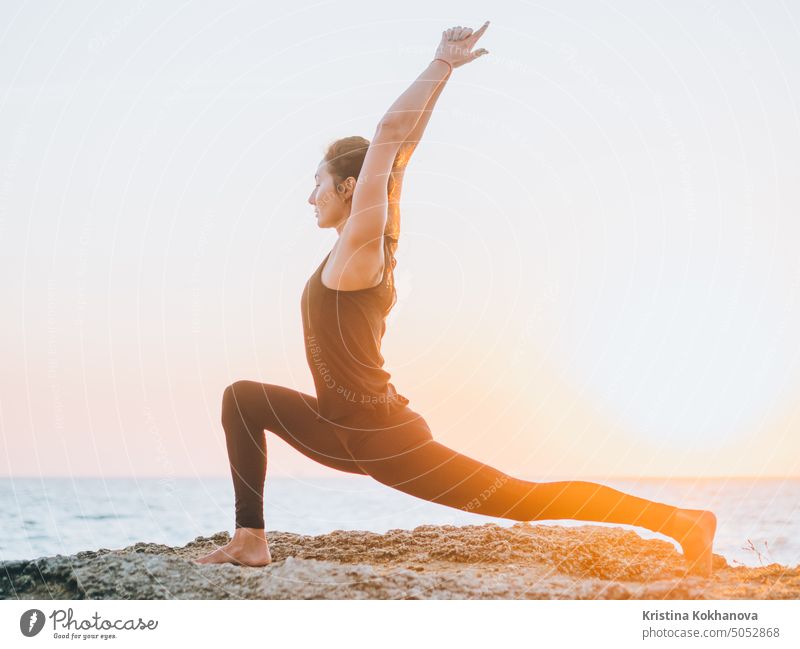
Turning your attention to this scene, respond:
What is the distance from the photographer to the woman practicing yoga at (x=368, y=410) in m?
3.76

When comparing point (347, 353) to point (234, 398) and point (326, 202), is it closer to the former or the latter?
point (234, 398)

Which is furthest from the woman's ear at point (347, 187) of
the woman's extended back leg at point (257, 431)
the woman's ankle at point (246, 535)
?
the woman's ankle at point (246, 535)

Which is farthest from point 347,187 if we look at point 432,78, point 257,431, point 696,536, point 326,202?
point 696,536

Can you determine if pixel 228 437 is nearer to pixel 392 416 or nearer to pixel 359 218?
pixel 392 416

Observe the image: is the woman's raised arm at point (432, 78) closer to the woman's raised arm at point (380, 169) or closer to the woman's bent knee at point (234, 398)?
the woman's raised arm at point (380, 169)

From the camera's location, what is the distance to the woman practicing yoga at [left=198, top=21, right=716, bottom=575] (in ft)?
12.3

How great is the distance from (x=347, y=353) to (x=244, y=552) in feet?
3.67

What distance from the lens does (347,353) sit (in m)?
3.93

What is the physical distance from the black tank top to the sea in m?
4.27

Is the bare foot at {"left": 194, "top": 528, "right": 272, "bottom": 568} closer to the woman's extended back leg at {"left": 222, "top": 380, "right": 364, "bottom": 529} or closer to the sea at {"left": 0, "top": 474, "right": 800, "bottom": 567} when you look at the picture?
Result: the woman's extended back leg at {"left": 222, "top": 380, "right": 364, "bottom": 529}

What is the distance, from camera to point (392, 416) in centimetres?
393
